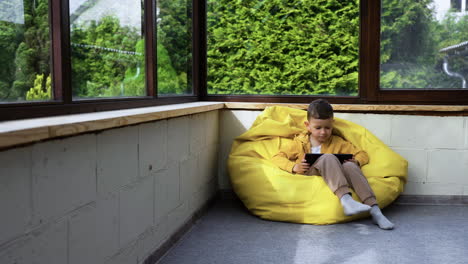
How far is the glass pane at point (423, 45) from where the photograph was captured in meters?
3.52

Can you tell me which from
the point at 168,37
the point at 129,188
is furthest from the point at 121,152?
the point at 168,37

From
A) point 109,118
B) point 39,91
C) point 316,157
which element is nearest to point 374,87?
point 316,157

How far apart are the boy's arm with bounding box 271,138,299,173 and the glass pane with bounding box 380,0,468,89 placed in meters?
1.07

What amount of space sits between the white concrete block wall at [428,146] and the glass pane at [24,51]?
8.12ft

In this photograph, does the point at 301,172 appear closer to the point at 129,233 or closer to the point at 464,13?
the point at 129,233

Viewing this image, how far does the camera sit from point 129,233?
200cm

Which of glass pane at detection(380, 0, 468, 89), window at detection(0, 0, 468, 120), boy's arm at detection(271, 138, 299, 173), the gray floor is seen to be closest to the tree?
window at detection(0, 0, 468, 120)

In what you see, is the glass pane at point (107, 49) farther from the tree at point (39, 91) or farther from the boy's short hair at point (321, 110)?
the boy's short hair at point (321, 110)

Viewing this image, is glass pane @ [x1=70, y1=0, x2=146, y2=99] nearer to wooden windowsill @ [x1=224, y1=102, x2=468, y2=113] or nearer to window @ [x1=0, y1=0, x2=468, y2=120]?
window @ [x1=0, y1=0, x2=468, y2=120]

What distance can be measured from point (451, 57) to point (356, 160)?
118 centimetres

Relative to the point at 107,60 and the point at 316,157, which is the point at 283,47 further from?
the point at 107,60

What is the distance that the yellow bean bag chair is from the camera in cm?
293

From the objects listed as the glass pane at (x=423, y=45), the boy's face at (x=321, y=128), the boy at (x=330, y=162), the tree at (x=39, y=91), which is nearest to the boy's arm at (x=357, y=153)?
the boy at (x=330, y=162)

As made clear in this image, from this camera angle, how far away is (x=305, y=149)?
129 inches
